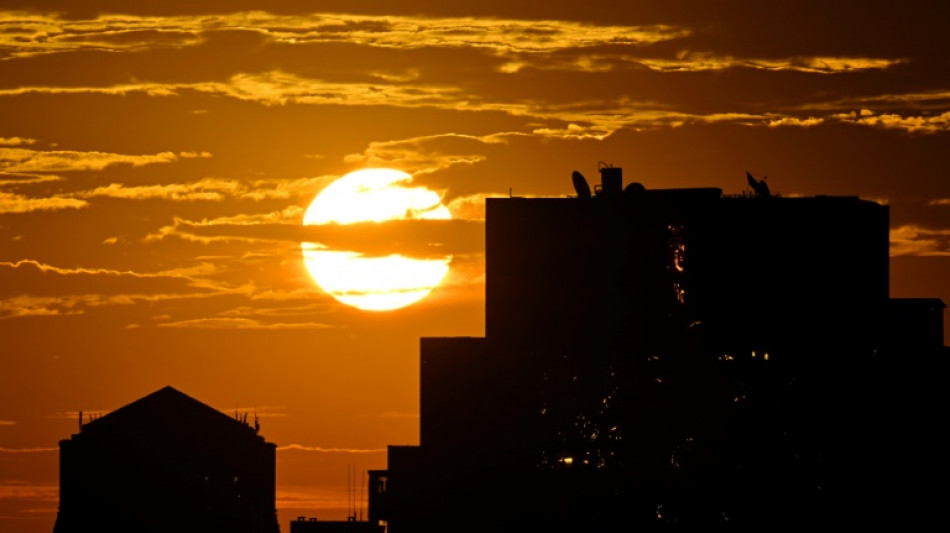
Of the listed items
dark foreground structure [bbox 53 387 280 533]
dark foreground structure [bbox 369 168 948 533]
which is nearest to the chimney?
dark foreground structure [bbox 369 168 948 533]

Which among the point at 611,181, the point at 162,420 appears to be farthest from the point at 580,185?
the point at 162,420

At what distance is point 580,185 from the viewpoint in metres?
119

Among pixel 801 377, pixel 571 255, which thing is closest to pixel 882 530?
pixel 801 377

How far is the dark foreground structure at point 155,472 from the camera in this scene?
116 m

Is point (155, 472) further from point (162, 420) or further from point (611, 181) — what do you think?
point (611, 181)

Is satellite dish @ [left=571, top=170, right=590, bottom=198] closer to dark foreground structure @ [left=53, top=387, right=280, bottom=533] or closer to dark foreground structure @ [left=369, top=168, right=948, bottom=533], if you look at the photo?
dark foreground structure @ [left=369, top=168, right=948, bottom=533]

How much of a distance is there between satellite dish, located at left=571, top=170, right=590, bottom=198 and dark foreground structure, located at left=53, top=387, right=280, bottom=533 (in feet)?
88.9

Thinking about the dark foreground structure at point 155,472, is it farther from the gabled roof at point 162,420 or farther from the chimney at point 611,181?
the chimney at point 611,181

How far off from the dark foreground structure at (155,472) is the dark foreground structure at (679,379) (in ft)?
33.2

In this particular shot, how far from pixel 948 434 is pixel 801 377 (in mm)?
8907

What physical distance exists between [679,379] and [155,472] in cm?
3488

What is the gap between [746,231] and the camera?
11850 centimetres

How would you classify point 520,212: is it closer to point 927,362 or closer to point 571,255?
point 571,255

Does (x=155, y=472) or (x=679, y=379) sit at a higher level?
(x=679, y=379)
